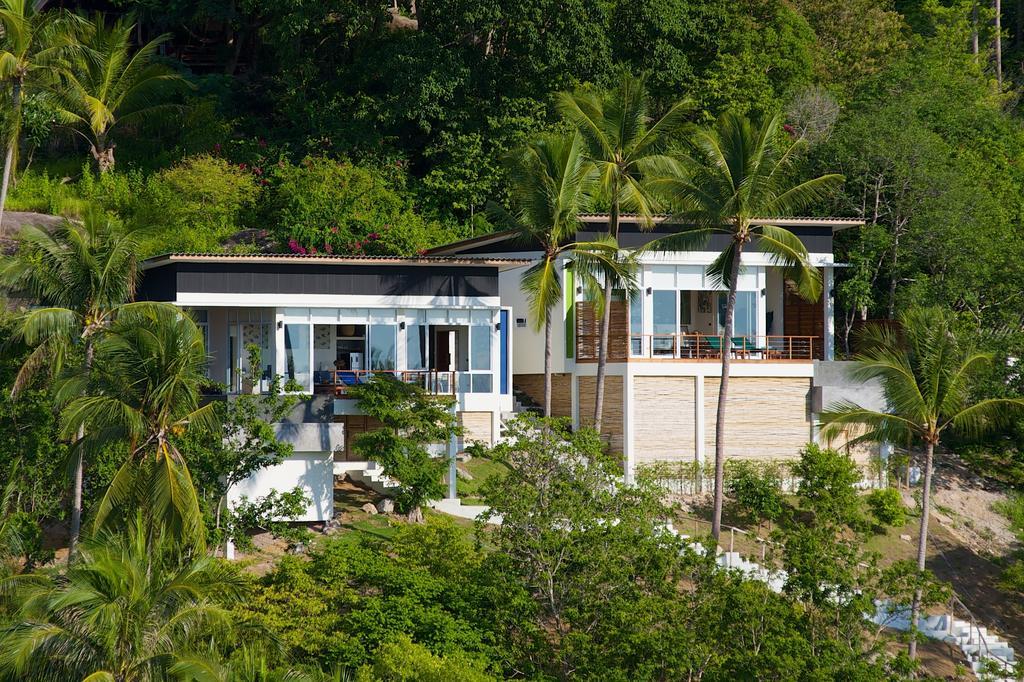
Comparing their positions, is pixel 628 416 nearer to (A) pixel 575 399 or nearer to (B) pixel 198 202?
(A) pixel 575 399

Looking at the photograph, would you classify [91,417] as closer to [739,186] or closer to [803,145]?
[739,186]

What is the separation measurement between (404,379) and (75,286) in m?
10.2

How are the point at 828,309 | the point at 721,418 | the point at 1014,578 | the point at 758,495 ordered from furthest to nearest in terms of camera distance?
1. the point at 828,309
2. the point at 758,495
3. the point at 1014,578
4. the point at 721,418

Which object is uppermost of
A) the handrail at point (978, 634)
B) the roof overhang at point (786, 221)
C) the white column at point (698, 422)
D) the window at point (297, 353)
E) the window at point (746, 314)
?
the roof overhang at point (786, 221)

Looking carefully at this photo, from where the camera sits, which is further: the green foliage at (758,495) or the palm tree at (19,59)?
the green foliage at (758,495)

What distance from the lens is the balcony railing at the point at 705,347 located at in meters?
38.0

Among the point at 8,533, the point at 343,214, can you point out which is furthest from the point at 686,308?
the point at 8,533

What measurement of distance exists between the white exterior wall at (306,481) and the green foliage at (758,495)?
10414 mm

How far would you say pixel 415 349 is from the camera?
35.5 meters

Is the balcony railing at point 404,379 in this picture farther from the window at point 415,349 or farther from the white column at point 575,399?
the white column at point 575,399

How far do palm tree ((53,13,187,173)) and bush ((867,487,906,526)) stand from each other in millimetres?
26638

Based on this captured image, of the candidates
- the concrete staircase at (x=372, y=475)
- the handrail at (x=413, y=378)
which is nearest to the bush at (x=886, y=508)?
A: the handrail at (x=413, y=378)

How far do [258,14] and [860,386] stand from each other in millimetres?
27212

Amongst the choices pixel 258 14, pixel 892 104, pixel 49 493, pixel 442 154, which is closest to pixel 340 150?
pixel 442 154
